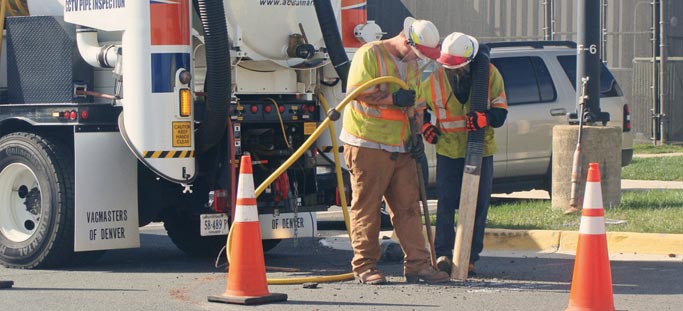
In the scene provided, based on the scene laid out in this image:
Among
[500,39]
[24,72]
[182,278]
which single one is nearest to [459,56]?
[182,278]

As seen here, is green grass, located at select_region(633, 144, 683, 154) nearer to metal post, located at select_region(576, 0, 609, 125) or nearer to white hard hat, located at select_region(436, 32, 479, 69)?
metal post, located at select_region(576, 0, 609, 125)

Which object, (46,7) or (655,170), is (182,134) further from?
(655,170)

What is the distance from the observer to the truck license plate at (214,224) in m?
9.71

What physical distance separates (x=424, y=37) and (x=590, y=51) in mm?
4180

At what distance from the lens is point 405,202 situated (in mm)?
9141

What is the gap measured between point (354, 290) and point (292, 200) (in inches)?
61.4

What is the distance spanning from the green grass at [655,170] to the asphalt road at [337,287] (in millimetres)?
6585

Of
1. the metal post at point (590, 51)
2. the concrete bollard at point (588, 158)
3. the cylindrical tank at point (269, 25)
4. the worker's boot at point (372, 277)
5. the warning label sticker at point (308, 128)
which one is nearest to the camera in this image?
the worker's boot at point (372, 277)

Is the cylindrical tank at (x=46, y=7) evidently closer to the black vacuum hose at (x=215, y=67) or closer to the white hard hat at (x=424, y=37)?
the black vacuum hose at (x=215, y=67)

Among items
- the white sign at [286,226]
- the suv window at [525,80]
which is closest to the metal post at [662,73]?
the suv window at [525,80]

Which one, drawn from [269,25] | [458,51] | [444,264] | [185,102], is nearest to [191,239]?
[185,102]

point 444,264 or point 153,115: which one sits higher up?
point 153,115

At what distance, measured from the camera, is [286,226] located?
396 inches

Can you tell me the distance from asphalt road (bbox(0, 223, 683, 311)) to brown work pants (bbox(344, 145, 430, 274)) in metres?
0.22
